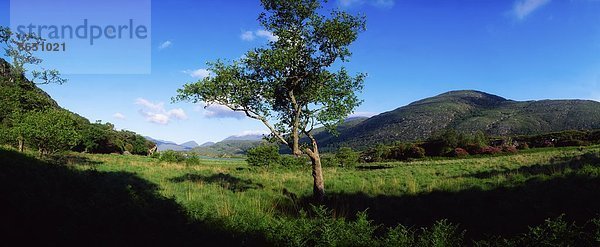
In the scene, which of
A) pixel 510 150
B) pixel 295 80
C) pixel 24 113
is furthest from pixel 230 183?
pixel 510 150

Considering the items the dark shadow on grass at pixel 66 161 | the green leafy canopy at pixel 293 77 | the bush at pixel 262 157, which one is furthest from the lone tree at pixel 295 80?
the bush at pixel 262 157

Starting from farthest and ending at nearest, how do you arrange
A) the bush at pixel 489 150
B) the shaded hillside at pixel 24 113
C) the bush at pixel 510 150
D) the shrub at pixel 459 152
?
1. the shrub at pixel 459 152
2. the bush at pixel 489 150
3. the bush at pixel 510 150
4. the shaded hillside at pixel 24 113

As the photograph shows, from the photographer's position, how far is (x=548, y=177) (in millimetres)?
15836

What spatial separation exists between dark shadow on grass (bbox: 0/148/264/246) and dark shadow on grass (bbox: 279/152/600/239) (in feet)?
15.4

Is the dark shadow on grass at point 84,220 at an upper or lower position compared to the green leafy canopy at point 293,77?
lower

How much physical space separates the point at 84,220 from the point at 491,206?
1358 centimetres

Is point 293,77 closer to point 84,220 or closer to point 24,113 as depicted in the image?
point 84,220

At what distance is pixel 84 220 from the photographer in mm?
8180

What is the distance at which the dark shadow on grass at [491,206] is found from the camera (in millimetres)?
10398

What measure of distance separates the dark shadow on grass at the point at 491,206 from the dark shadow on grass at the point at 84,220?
4705 millimetres

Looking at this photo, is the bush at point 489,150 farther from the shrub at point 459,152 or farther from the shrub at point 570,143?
the shrub at point 570,143

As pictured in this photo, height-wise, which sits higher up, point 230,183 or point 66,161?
point 66,161

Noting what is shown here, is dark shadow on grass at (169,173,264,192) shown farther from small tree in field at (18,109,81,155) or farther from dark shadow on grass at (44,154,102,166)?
small tree in field at (18,109,81,155)

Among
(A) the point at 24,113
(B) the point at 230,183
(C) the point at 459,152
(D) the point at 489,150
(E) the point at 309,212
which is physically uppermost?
(A) the point at 24,113
